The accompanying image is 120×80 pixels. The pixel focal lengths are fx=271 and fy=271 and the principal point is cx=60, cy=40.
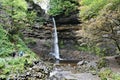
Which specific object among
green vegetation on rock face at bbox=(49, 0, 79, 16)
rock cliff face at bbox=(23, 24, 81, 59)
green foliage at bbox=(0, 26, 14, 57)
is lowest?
rock cliff face at bbox=(23, 24, 81, 59)

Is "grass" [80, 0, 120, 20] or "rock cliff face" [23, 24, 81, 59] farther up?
"grass" [80, 0, 120, 20]

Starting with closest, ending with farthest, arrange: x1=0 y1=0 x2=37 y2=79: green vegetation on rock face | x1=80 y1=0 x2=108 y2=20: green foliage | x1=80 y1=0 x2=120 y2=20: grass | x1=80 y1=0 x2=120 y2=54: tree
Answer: x1=80 y1=0 x2=120 y2=54: tree < x1=80 y1=0 x2=120 y2=20: grass < x1=80 y1=0 x2=108 y2=20: green foliage < x1=0 y1=0 x2=37 y2=79: green vegetation on rock face

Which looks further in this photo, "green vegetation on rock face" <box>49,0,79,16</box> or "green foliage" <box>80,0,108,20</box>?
"green vegetation on rock face" <box>49,0,79,16</box>

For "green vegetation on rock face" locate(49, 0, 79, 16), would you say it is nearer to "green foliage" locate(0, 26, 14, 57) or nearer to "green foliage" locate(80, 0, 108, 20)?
"green foliage" locate(80, 0, 108, 20)

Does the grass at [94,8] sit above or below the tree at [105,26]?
above

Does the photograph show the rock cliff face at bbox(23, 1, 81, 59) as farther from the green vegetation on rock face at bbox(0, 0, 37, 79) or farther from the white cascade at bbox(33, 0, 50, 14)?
the green vegetation on rock face at bbox(0, 0, 37, 79)

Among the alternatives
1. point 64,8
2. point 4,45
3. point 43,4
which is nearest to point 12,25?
point 4,45

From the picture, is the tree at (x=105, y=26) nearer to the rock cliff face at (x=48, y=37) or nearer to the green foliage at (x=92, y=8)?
the green foliage at (x=92, y=8)

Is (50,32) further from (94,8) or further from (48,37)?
(94,8)

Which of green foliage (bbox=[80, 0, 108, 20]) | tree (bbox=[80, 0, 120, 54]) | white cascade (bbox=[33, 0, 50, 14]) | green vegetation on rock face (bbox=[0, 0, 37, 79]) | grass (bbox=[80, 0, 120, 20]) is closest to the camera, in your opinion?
tree (bbox=[80, 0, 120, 54])

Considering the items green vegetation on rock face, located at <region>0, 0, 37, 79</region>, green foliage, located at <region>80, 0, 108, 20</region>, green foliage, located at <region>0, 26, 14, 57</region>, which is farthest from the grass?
green foliage, located at <region>0, 26, 14, 57</region>

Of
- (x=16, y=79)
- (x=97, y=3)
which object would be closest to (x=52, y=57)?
(x=97, y=3)

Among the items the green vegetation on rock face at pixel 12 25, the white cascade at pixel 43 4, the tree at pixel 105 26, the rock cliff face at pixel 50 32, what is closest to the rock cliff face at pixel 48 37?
the rock cliff face at pixel 50 32

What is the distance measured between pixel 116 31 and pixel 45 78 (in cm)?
934
